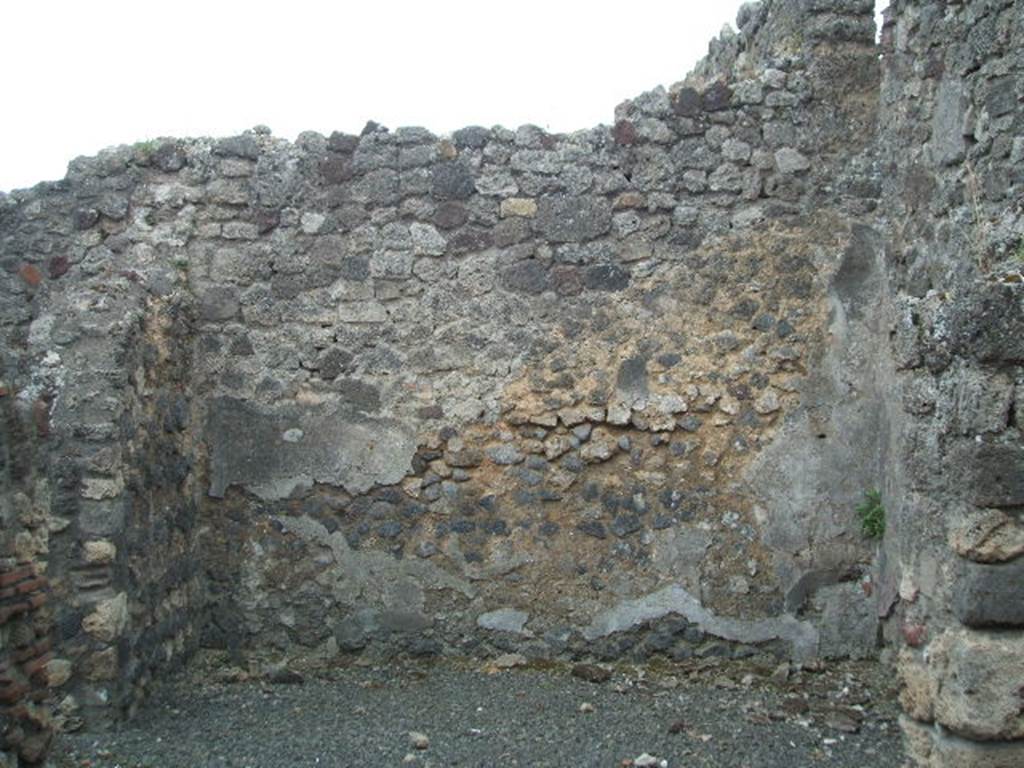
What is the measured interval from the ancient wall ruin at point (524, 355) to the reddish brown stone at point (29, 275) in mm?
18

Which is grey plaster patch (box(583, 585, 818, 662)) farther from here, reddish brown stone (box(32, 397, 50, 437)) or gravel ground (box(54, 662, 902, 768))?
reddish brown stone (box(32, 397, 50, 437))


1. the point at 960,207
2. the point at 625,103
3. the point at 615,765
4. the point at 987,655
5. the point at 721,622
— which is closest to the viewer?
the point at 987,655

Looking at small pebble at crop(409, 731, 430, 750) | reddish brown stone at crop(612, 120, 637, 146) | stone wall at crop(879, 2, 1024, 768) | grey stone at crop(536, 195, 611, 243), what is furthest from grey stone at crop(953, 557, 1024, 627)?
reddish brown stone at crop(612, 120, 637, 146)

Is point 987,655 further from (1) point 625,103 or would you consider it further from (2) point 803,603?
(1) point 625,103

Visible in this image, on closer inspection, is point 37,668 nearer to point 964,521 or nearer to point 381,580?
point 381,580

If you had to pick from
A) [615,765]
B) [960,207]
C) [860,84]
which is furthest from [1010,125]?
[615,765]

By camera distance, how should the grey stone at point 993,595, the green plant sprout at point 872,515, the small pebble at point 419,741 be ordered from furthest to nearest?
1. the green plant sprout at point 872,515
2. the small pebble at point 419,741
3. the grey stone at point 993,595

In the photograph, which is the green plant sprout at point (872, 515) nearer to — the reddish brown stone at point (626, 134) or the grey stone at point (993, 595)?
the reddish brown stone at point (626, 134)

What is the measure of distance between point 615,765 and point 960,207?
2851 millimetres

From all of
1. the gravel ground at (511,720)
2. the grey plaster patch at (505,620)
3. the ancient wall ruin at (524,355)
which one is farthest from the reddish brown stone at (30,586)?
the grey plaster patch at (505,620)

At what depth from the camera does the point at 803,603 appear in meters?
5.29

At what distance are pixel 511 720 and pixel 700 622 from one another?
1.17 meters

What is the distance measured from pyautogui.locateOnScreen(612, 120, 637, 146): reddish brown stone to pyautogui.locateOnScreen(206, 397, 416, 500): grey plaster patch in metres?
1.90

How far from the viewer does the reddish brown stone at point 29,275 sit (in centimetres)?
559
